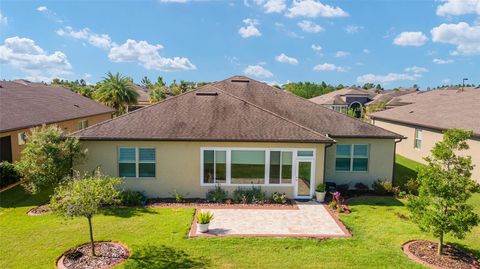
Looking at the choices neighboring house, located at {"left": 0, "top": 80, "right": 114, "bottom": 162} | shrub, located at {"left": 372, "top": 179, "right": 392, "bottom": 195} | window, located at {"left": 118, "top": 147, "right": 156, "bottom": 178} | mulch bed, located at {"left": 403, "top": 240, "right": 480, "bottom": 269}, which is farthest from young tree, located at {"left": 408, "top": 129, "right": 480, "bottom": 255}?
neighboring house, located at {"left": 0, "top": 80, "right": 114, "bottom": 162}

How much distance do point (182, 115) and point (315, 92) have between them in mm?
84046

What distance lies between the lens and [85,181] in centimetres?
1020

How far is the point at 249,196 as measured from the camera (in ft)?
54.2

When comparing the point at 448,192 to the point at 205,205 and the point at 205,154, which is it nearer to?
the point at 205,205

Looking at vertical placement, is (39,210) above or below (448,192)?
below

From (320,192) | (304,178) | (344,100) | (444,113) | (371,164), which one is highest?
(344,100)

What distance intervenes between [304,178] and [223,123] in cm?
488

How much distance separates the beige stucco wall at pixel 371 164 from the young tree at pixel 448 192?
8.10 m

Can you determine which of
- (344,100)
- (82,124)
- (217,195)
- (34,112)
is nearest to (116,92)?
(82,124)

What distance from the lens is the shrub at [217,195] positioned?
53.9 ft

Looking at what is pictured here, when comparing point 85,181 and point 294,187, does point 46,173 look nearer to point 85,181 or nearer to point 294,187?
point 85,181

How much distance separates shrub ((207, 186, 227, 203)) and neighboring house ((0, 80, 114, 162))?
1136 centimetres

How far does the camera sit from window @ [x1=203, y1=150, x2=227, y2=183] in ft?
55.0

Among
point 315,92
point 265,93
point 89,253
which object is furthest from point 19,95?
point 315,92
